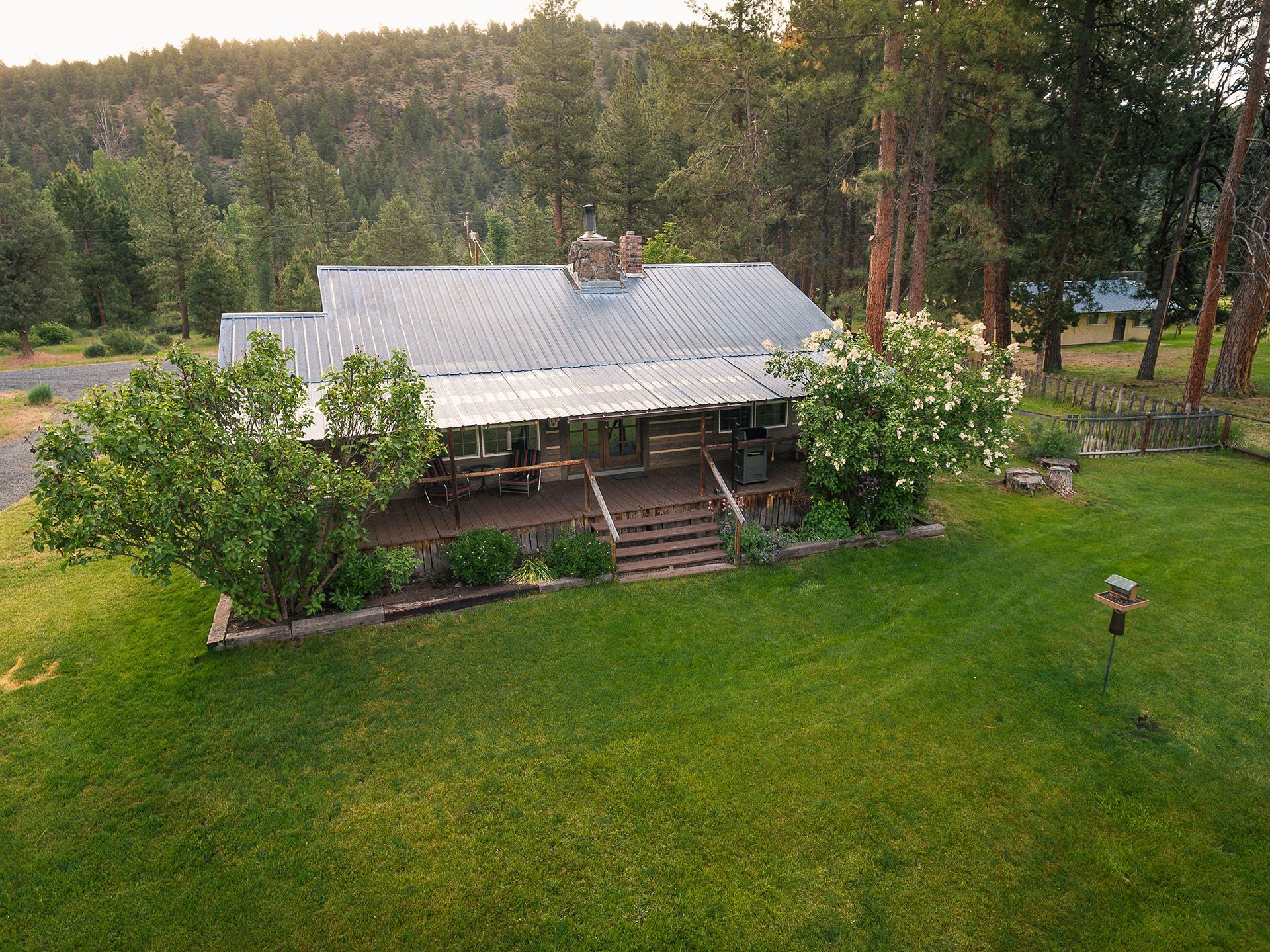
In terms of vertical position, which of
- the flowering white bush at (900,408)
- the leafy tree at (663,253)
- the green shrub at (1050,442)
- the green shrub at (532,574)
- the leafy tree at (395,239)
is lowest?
the green shrub at (532,574)

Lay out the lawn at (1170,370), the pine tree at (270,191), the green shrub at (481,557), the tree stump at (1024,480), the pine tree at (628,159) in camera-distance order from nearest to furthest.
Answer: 1. the green shrub at (481,557)
2. the tree stump at (1024,480)
3. the lawn at (1170,370)
4. the pine tree at (628,159)
5. the pine tree at (270,191)

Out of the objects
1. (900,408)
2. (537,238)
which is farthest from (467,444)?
(537,238)

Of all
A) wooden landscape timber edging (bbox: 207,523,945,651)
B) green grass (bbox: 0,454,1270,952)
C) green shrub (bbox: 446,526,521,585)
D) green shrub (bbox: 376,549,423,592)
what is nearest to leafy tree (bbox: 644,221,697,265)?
wooden landscape timber edging (bbox: 207,523,945,651)

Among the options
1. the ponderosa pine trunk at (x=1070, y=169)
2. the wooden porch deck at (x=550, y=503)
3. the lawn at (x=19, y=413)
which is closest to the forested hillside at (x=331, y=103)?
the lawn at (x=19, y=413)

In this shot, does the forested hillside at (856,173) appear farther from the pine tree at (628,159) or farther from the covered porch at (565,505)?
the covered porch at (565,505)

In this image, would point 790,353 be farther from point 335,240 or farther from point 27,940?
point 335,240

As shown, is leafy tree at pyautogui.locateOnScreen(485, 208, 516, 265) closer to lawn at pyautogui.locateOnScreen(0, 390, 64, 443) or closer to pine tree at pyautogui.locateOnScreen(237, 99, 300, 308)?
pine tree at pyautogui.locateOnScreen(237, 99, 300, 308)
